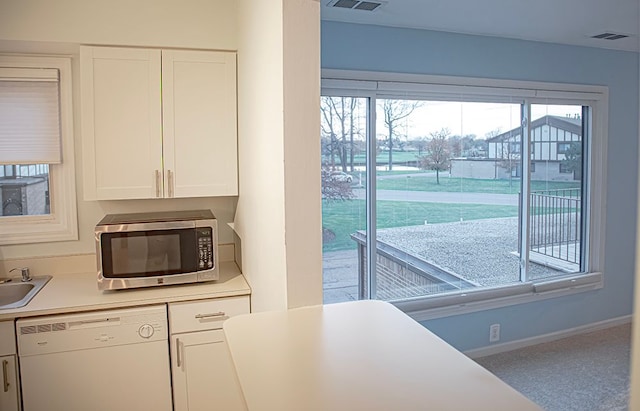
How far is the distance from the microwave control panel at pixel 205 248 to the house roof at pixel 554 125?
2219 millimetres

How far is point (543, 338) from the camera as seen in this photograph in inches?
154

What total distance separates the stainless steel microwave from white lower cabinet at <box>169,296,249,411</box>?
0.20 m

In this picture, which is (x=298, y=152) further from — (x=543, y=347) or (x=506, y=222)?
(x=543, y=347)

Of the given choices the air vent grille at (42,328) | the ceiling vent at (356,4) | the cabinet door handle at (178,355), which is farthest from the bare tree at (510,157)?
the air vent grille at (42,328)

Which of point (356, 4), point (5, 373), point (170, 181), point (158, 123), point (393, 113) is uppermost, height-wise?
point (356, 4)

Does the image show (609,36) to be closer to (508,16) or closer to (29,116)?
(508,16)

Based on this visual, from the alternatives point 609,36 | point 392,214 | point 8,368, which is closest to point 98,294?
point 8,368

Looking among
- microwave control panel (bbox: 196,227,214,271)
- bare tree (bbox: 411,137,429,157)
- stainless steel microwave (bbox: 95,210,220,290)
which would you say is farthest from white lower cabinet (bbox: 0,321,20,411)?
bare tree (bbox: 411,137,429,157)

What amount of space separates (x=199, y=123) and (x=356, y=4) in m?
1.09

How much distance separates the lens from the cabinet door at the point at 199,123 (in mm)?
2617

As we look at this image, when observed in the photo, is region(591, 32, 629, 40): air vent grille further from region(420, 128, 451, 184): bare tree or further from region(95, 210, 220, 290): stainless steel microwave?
region(95, 210, 220, 290): stainless steel microwave

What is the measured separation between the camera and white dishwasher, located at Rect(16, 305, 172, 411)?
2.16 m

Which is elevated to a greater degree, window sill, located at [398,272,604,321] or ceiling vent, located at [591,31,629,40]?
ceiling vent, located at [591,31,629,40]

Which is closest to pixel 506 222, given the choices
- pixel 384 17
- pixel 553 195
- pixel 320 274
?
pixel 553 195
